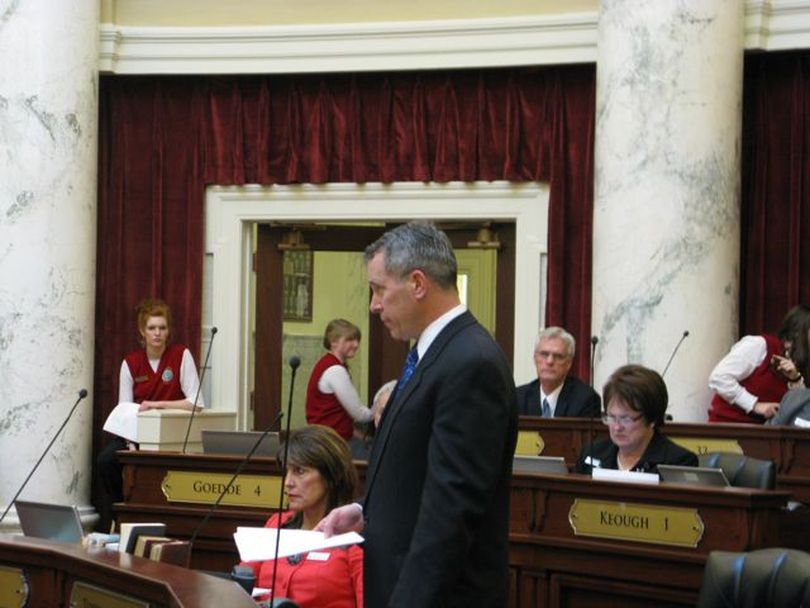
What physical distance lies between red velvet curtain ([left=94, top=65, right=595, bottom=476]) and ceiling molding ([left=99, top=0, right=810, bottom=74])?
0.19 m

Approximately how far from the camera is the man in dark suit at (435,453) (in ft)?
9.64

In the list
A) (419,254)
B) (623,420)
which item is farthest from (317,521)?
(623,420)

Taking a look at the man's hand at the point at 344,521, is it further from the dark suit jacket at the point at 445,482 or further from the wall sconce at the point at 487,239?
the wall sconce at the point at 487,239

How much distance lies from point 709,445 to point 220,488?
2.25 meters

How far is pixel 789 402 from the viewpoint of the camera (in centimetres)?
703

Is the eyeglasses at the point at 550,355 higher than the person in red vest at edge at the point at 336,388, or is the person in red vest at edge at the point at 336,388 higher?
the eyeglasses at the point at 550,355

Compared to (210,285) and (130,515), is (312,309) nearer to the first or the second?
(210,285)

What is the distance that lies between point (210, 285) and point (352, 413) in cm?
193

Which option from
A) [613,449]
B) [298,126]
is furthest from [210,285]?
[613,449]

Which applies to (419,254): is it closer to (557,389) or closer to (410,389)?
(410,389)

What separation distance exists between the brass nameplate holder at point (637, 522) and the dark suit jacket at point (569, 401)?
1.84m

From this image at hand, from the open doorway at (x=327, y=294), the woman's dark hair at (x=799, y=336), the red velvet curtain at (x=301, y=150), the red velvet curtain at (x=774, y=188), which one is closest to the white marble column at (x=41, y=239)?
the red velvet curtain at (x=301, y=150)

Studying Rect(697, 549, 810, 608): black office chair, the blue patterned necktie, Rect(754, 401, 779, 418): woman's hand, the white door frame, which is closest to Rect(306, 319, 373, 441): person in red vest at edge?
the white door frame

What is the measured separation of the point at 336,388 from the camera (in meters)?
8.84
